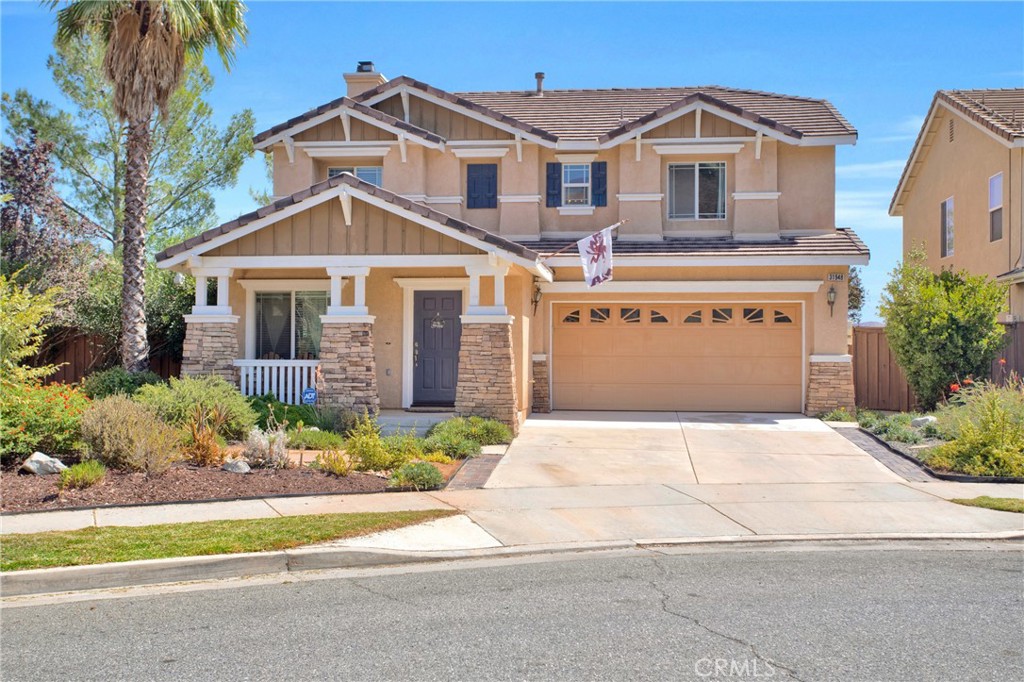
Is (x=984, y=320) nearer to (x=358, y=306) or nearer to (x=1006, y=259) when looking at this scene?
(x=1006, y=259)

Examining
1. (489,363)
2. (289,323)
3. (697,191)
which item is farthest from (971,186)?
(289,323)

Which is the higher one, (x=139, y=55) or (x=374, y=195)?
(x=139, y=55)

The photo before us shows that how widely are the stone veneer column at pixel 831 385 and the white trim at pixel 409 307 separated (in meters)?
6.95

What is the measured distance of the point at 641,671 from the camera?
5.27 metres

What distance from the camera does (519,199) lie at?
765 inches

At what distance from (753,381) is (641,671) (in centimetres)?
1413

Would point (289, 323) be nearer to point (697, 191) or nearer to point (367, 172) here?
point (367, 172)

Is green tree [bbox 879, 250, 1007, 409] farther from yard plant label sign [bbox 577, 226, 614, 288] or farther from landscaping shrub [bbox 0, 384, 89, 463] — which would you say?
landscaping shrub [bbox 0, 384, 89, 463]

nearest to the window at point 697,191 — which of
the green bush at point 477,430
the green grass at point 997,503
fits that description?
the green bush at point 477,430

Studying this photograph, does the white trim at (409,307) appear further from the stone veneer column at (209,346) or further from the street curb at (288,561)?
the street curb at (288,561)

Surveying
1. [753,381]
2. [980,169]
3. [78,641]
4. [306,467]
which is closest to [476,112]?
[753,381]

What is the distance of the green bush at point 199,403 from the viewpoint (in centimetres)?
1342

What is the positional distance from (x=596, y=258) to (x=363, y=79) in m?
9.23

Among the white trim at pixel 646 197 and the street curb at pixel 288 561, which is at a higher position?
the white trim at pixel 646 197
